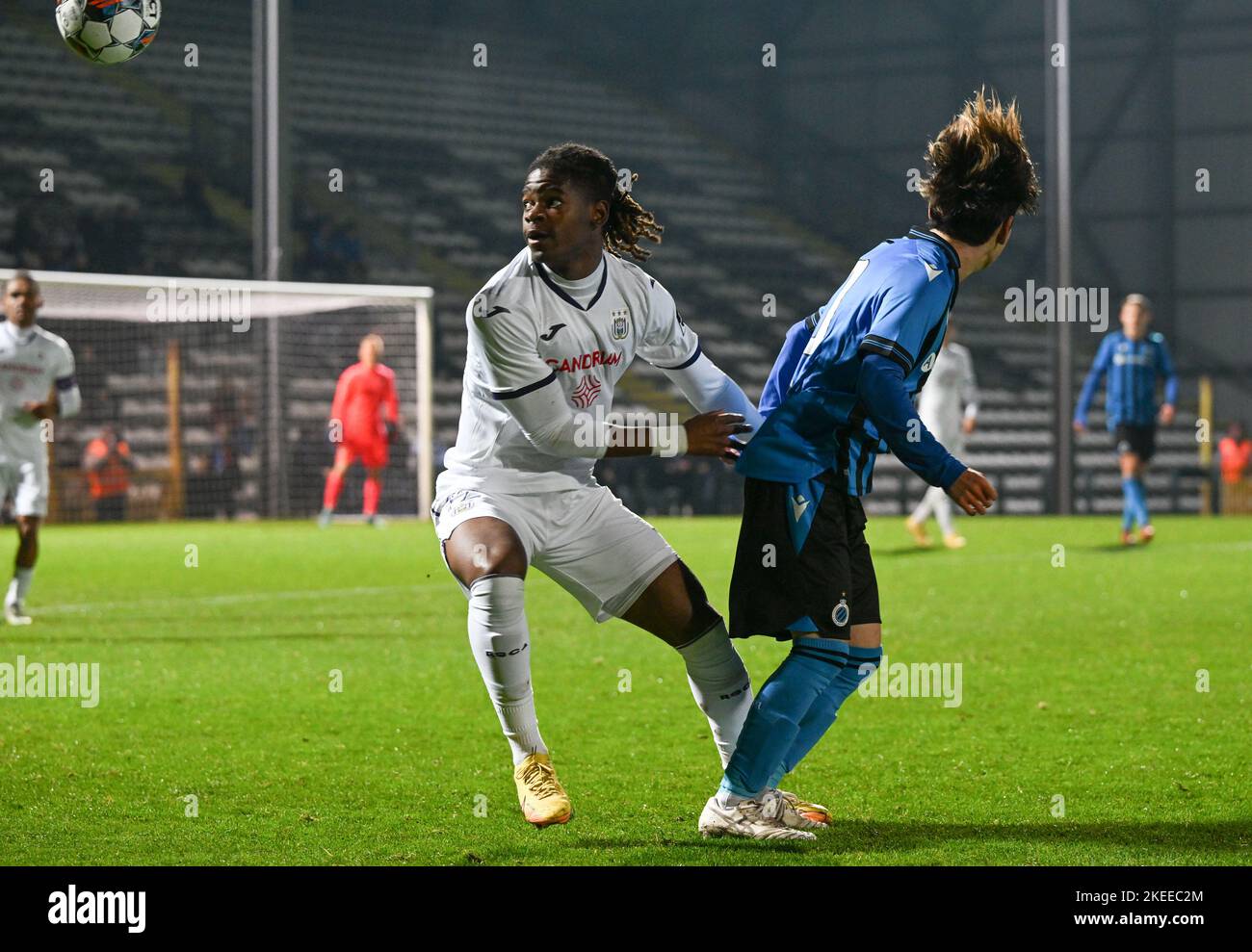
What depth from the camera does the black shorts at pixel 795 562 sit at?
160 inches

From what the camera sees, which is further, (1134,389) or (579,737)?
(1134,389)

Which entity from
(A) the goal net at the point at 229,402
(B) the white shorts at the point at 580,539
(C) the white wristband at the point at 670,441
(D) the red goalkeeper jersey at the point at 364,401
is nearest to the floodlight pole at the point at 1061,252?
(A) the goal net at the point at 229,402

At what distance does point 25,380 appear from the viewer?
31.3ft

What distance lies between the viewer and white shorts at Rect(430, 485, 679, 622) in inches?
175

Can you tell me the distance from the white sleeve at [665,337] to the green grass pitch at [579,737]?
48.0 inches

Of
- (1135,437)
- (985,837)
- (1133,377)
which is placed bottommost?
(985,837)

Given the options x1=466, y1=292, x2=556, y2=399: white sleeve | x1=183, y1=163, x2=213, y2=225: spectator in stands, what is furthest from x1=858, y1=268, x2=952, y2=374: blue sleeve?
x1=183, y1=163, x2=213, y2=225: spectator in stands

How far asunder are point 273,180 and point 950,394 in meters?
9.59

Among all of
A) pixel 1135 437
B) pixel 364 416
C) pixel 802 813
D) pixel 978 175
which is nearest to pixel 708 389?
pixel 978 175

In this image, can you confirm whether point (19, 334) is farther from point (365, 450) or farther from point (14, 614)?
point (365, 450)

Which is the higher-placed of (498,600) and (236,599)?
(498,600)
